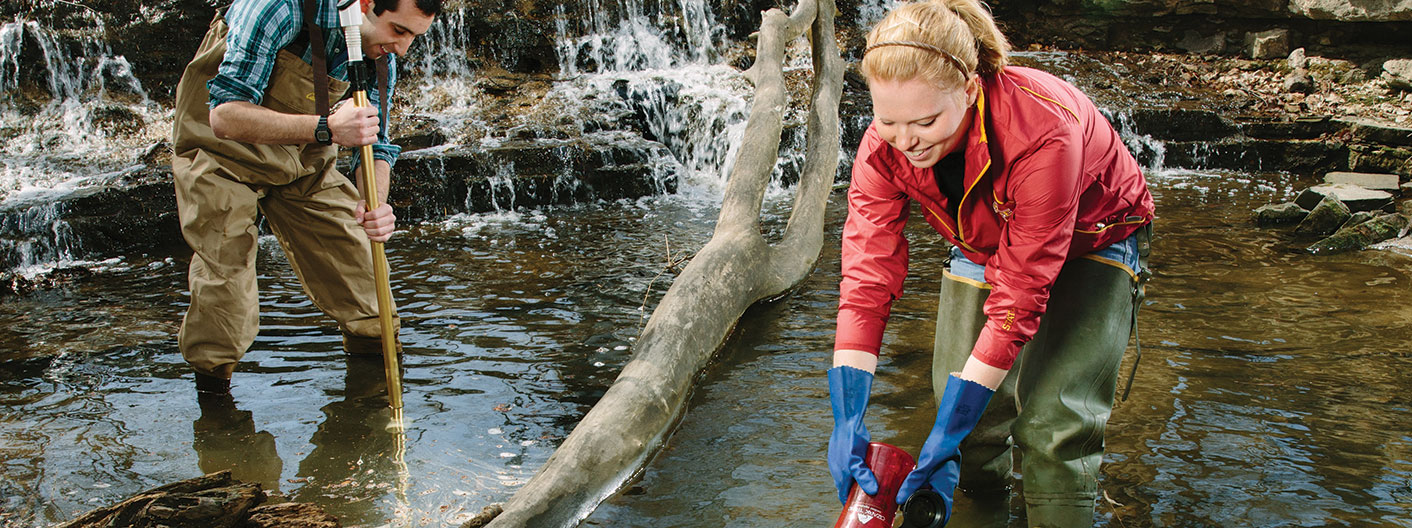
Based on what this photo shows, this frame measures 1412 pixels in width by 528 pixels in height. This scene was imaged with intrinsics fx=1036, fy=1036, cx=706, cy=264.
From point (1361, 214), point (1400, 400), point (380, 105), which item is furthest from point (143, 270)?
point (1361, 214)

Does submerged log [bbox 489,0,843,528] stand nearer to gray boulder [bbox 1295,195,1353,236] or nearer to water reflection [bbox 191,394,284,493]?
water reflection [bbox 191,394,284,493]

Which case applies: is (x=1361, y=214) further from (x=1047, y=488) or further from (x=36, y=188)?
(x=36, y=188)

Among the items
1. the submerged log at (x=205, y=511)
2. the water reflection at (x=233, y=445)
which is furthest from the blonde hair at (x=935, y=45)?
the water reflection at (x=233, y=445)

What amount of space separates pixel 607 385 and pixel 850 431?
195cm

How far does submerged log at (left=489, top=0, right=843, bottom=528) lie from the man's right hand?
43.5 inches

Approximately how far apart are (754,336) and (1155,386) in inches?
66.4

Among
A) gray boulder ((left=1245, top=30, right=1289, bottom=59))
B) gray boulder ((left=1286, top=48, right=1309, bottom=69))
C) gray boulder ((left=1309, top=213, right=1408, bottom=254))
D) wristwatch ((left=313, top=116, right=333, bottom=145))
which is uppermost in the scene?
wristwatch ((left=313, top=116, right=333, bottom=145))

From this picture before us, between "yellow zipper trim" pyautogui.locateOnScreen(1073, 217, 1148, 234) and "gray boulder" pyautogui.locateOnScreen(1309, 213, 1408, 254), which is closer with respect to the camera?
"yellow zipper trim" pyautogui.locateOnScreen(1073, 217, 1148, 234)

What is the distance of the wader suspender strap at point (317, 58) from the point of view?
331 centimetres

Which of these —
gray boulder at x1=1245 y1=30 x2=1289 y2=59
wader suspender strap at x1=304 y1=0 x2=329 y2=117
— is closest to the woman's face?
wader suspender strap at x1=304 y1=0 x2=329 y2=117

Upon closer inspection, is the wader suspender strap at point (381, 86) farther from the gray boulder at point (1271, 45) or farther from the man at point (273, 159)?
the gray boulder at point (1271, 45)

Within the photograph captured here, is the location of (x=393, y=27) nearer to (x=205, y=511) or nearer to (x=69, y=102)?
(x=205, y=511)

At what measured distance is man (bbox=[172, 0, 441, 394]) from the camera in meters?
3.25

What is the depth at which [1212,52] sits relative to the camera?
13789 mm
